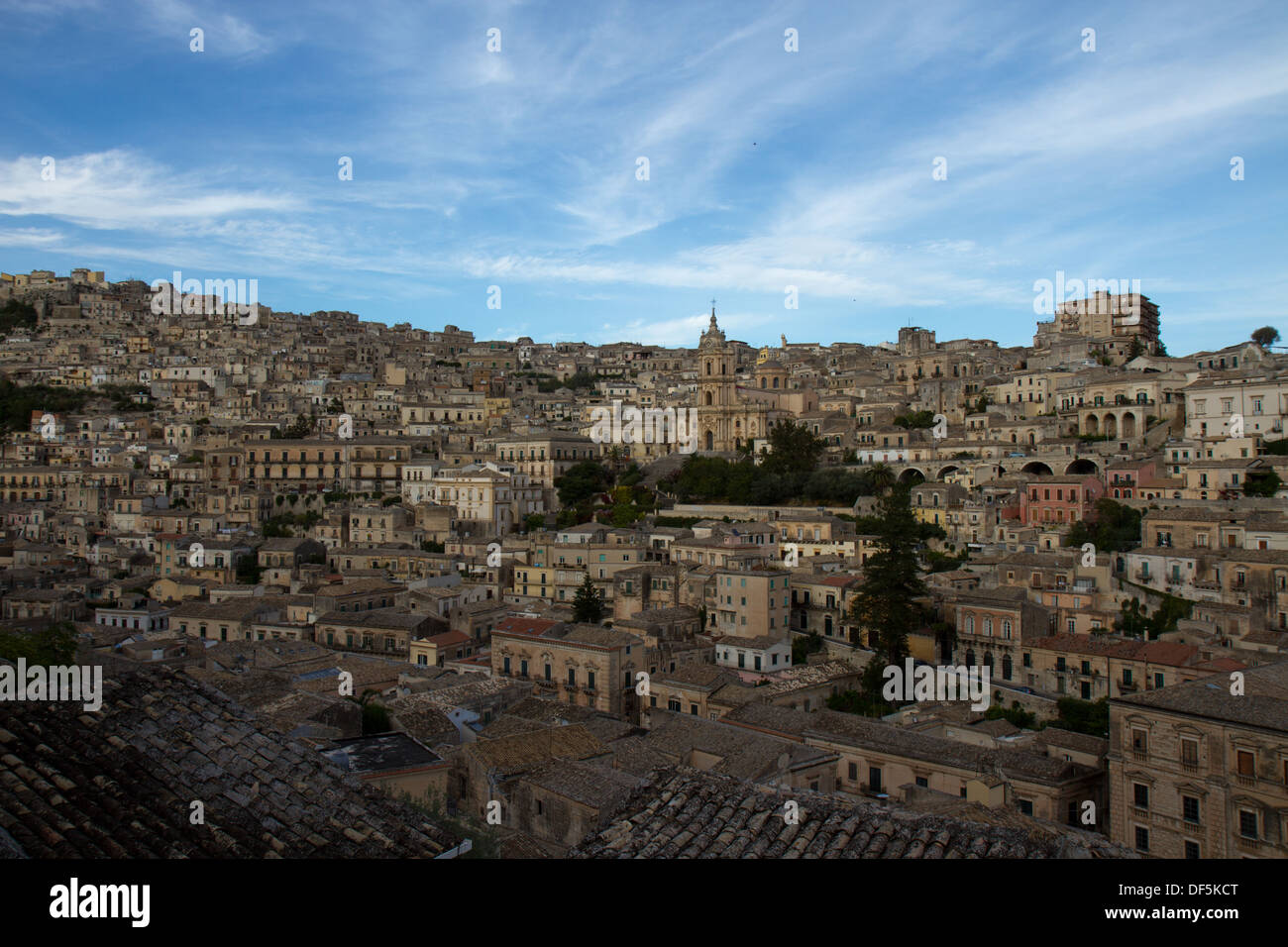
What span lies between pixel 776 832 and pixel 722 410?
51361mm

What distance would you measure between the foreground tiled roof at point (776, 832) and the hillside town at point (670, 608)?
33 mm

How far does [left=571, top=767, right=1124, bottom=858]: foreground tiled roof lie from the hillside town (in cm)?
3

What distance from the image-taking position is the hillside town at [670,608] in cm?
577

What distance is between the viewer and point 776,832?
582cm

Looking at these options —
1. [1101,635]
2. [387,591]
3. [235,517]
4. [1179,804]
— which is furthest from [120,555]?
[1179,804]

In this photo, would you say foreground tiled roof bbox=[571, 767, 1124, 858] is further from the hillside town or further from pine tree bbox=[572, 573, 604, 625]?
pine tree bbox=[572, 573, 604, 625]

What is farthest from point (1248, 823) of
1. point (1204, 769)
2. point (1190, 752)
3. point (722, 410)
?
point (722, 410)

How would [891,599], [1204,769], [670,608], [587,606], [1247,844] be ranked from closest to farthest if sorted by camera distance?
[1247,844] < [1204,769] < [891,599] < [670,608] < [587,606]

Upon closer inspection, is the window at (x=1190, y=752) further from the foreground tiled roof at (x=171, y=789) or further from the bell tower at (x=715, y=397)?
the bell tower at (x=715, y=397)

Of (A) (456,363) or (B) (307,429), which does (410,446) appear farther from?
(A) (456,363)

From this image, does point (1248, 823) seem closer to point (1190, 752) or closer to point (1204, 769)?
point (1204, 769)

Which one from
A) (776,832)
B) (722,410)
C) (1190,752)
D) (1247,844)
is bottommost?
(1247,844)

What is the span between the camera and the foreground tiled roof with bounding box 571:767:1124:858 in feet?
18.3

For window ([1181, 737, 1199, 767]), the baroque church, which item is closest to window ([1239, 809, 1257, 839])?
window ([1181, 737, 1199, 767])
